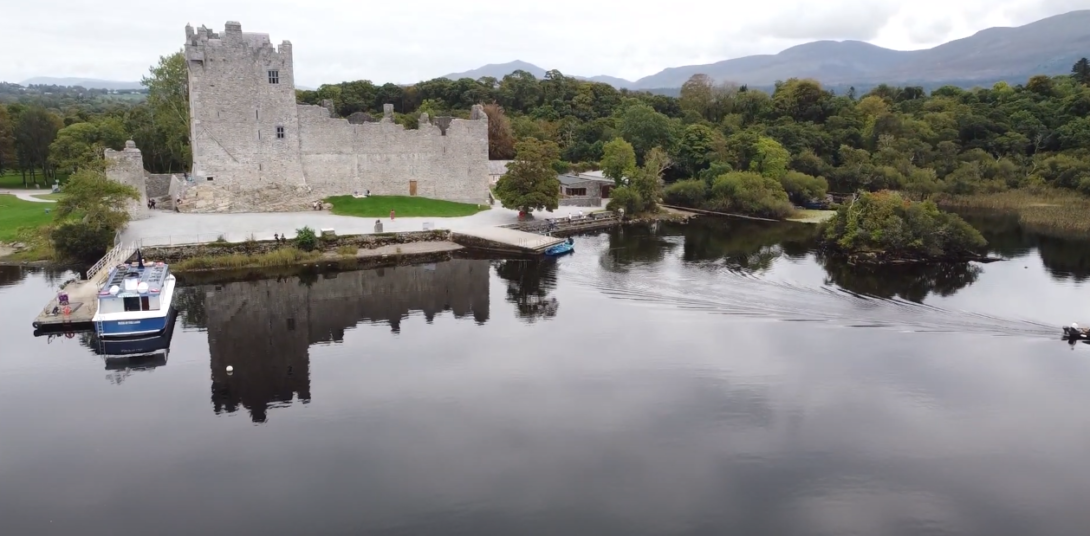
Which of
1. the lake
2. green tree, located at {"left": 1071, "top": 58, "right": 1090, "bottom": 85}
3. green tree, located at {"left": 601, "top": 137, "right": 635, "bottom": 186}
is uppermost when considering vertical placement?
green tree, located at {"left": 1071, "top": 58, "right": 1090, "bottom": 85}

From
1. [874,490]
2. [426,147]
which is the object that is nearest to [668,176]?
[426,147]

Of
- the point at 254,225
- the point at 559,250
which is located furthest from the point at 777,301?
the point at 254,225

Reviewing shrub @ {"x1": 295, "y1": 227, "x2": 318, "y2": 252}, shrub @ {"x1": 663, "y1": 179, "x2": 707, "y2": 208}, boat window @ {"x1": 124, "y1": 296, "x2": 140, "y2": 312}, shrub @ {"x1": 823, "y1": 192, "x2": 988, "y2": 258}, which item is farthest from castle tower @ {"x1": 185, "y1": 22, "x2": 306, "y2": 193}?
shrub @ {"x1": 823, "y1": 192, "x2": 988, "y2": 258}

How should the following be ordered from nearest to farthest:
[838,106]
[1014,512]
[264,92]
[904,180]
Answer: [1014,512] → [264,92] → [904,180] → [838,106]

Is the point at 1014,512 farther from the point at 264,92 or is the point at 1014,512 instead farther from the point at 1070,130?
the point at 1070,130

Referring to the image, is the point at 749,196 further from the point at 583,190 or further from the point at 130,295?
the point at 130,295

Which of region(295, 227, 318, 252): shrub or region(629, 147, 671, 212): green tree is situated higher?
region(629, 147, 671, 212): green tree

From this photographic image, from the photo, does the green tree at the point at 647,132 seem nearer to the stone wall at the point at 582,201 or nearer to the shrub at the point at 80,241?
the stone wall at the point at 582,201

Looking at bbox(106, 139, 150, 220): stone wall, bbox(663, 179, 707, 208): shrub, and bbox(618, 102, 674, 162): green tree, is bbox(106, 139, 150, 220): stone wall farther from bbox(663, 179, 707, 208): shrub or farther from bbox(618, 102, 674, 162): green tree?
bbox(618, 102, 674, 162): green tree
